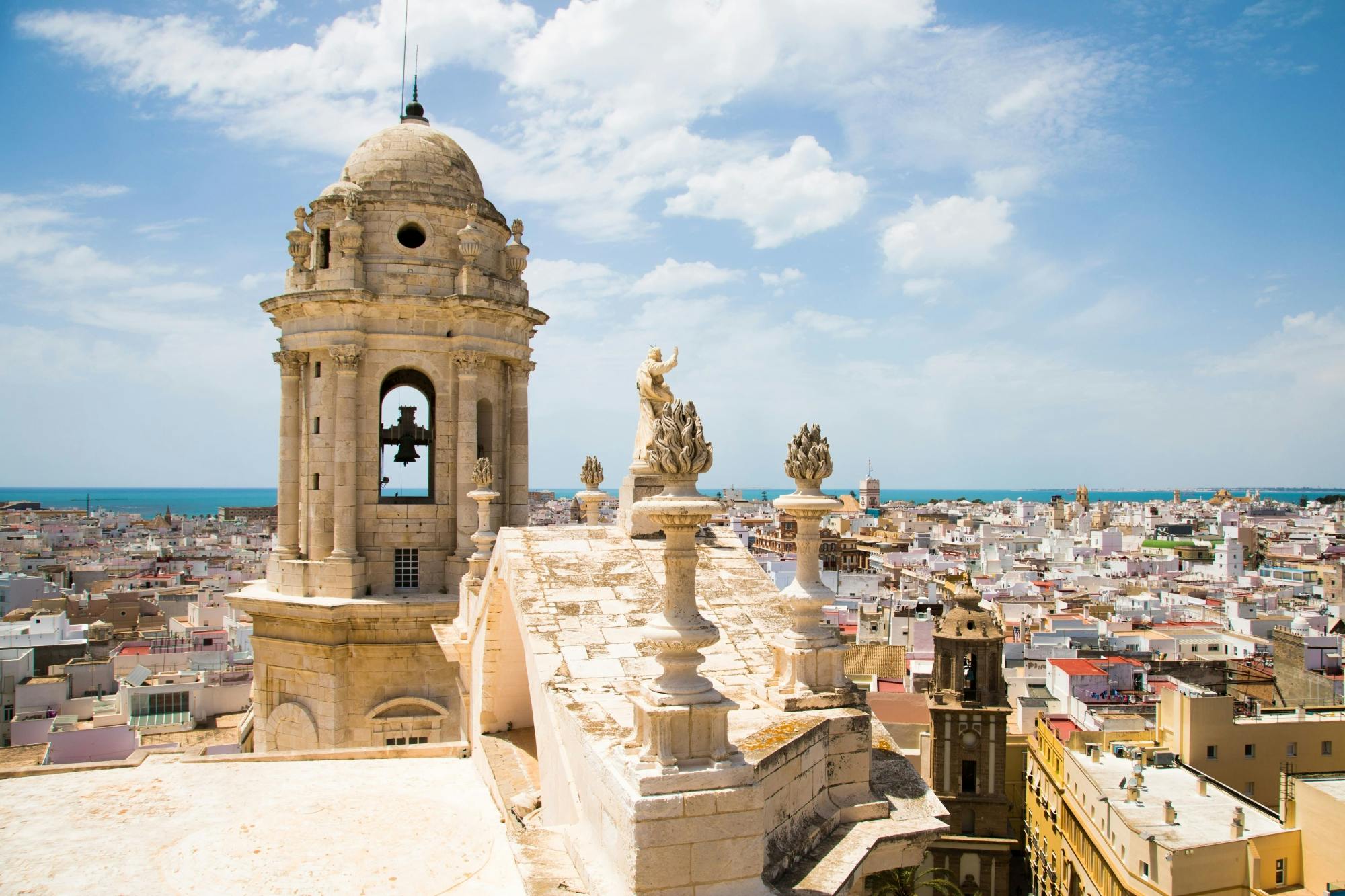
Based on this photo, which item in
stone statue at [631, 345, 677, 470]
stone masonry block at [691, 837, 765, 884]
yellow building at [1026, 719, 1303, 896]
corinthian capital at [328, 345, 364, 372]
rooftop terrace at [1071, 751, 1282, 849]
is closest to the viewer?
stone masonry block at [691, 837, 765, 884]

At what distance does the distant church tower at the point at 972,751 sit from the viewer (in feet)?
99.2

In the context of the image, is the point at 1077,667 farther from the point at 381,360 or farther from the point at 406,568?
the point at 381,360

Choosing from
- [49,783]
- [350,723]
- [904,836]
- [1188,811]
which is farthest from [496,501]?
[1188,811]

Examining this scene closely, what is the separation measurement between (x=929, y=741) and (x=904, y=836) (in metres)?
25.5

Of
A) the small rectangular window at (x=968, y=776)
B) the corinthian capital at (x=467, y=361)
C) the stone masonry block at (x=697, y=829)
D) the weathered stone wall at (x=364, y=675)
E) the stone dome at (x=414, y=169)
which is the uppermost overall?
the stone dome at (x=414, y=169)

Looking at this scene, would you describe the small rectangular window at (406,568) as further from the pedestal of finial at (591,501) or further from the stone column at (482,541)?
the pedestal of finial at (591,501)

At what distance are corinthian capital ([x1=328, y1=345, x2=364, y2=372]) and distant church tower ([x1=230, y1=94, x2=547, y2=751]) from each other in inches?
1.3

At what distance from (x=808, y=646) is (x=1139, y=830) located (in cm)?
1928

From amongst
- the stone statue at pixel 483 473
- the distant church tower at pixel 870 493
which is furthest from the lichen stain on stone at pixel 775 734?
the distant church tower at pixel 870 493

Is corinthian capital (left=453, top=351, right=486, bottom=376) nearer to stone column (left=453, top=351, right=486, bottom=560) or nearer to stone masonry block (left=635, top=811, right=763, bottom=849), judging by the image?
stone column (left=453, top=351, right=486, bottom=560)

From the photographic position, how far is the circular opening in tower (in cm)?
1761

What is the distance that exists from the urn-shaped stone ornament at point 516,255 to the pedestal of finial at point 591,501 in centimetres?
590

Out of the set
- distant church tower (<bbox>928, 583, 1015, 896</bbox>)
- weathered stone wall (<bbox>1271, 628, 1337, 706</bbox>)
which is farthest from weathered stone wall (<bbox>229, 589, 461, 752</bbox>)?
weathered stone wall (<bbox>1271, 628, 1337, 706</bbox>)

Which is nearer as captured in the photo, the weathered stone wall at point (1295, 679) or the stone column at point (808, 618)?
the stone column at point (808, 618)
